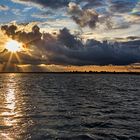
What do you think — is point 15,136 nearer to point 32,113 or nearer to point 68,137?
point 68,137

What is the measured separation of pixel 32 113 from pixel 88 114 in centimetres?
711

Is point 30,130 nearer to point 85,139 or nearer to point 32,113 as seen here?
point 85,139

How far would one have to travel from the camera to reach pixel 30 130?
2964 cm

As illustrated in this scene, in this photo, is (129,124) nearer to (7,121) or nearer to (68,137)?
(68,137)

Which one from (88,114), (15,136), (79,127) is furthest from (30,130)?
(88,114)

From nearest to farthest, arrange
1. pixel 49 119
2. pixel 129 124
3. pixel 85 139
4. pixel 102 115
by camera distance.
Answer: pixel 85 139
pixel 129 124
pixel 49 119
pixel 102 115

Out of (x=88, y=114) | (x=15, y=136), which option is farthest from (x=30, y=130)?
(x=88, y=114)

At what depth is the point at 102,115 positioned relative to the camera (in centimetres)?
4031

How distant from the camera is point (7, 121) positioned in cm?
3438

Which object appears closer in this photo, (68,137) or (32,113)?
(68,137)

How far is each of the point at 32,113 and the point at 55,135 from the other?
1410 cm

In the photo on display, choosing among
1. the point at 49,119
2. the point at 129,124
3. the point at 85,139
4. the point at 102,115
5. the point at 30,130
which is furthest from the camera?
the point at 102,115

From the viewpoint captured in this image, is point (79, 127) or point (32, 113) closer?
point (79, 127)

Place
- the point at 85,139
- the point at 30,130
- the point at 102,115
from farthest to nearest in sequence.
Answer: the point at 102,115, the point at 30,130, the point at 85,139
